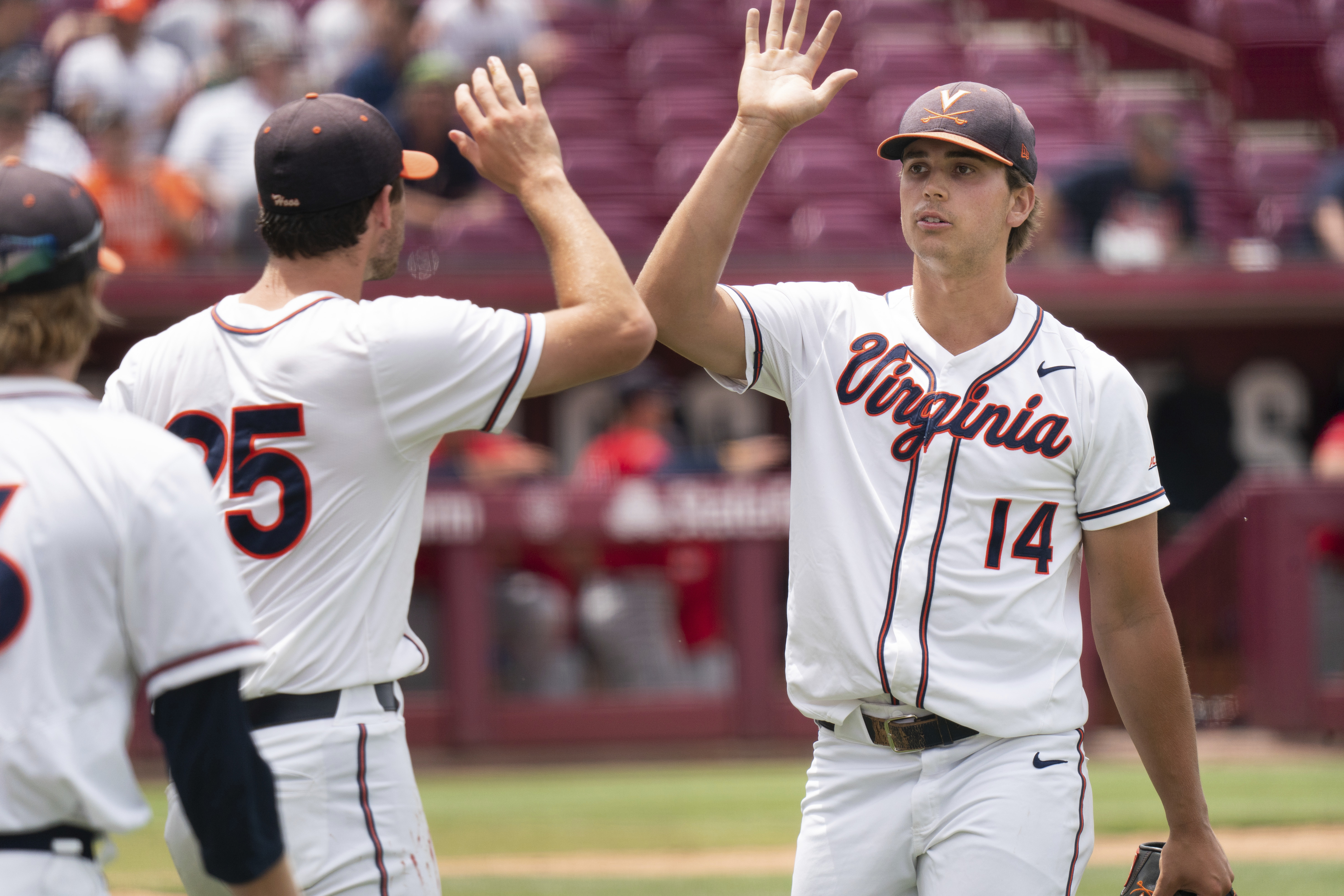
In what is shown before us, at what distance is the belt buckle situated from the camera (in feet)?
9.94

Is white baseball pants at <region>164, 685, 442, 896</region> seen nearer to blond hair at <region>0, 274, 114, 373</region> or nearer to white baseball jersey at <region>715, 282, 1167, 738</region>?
blond hair at <region>0, 274, 114, 373</region>

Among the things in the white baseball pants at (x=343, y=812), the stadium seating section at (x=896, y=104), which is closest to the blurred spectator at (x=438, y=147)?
the stadium seating section at (x=896, y=104)

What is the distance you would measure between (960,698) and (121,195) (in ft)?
27.1

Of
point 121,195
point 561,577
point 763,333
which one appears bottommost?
point 561,577

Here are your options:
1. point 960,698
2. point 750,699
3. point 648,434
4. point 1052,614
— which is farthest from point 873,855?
point 648,434

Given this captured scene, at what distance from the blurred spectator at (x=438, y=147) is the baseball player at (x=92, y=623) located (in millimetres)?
8137

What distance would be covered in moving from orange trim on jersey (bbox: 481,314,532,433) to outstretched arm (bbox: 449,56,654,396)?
28 mm

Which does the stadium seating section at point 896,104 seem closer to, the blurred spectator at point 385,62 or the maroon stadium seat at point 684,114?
the maroon stadium seat at point 684,114

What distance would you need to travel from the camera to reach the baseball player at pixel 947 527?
3010 mm

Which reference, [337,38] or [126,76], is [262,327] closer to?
[126,76]

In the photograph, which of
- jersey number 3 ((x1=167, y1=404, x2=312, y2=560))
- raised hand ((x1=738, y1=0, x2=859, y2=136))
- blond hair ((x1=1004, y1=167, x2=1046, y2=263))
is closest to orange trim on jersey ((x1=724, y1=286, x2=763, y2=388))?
raised hand ((x1=738, y1=0, x2=859, y2=136))

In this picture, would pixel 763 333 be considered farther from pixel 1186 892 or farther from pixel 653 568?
pixel 653 568

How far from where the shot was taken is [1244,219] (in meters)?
13.3

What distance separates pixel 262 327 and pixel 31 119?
7922 mm
